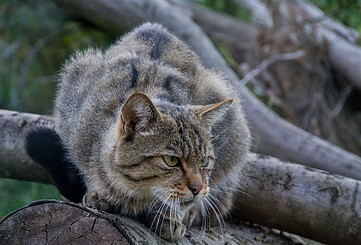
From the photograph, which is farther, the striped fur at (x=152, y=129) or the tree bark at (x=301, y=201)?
the tree bark at (x=301, y=201)

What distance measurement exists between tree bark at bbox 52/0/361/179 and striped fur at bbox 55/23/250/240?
1.47m

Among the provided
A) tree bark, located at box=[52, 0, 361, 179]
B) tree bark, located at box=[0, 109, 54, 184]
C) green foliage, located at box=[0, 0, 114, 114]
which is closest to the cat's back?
tree bark, located at box=[0, 109, 54, 184]

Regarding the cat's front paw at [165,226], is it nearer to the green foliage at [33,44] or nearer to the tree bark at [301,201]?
the tree bark at [301,201]

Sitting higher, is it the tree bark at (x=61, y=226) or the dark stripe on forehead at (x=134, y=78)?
the dark stripe on forehead at (x=134, y=78)

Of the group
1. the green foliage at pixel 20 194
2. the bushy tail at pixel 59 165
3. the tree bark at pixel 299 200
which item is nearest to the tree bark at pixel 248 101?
the tree bark at pixel 299 200

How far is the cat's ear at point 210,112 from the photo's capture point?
11.4 ft

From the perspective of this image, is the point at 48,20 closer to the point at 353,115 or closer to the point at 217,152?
the point at 353,115

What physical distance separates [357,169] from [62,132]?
2.66 metres

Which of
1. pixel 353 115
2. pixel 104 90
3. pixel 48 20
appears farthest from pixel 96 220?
pixel 353 115

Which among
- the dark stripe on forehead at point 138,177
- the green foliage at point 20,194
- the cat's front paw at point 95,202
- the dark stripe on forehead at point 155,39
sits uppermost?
the dark stripe on forehead at point 155,39

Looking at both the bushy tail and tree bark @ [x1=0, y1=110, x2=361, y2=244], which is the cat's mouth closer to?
the bushy tail

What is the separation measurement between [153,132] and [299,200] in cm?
132

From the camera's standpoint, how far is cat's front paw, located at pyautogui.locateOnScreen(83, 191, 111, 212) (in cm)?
352

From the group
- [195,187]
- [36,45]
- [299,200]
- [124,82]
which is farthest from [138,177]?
[36,45]
